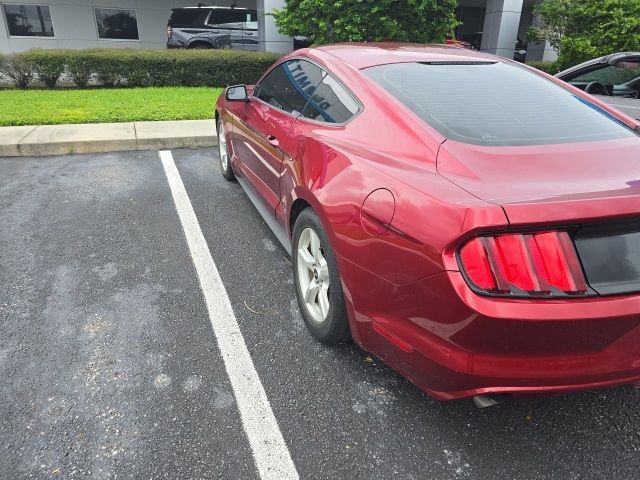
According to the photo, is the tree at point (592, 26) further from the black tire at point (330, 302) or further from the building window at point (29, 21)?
the building window at point (29, 21)

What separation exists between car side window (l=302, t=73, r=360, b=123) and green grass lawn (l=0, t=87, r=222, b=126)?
5496 mm

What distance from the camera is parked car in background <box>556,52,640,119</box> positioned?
4609 mm

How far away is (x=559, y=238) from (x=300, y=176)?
1462mm

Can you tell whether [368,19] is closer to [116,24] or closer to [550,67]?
[550,67]

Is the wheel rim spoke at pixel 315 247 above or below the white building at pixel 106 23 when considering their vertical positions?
below

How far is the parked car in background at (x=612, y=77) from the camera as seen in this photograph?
15.1 feet

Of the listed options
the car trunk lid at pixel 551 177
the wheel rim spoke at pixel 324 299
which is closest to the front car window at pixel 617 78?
the car trunk lid at pixel 551 177

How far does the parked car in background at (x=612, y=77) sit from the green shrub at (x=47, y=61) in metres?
9.64

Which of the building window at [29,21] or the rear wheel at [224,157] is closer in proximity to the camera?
the rear wheel at [224,157]

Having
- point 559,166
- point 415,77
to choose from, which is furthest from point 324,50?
point 559,166

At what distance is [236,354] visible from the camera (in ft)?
8.68

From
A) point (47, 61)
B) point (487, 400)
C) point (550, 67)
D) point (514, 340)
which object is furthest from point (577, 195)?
point (550, 67)

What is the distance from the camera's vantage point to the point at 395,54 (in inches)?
119

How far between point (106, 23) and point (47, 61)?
9.03 metres
